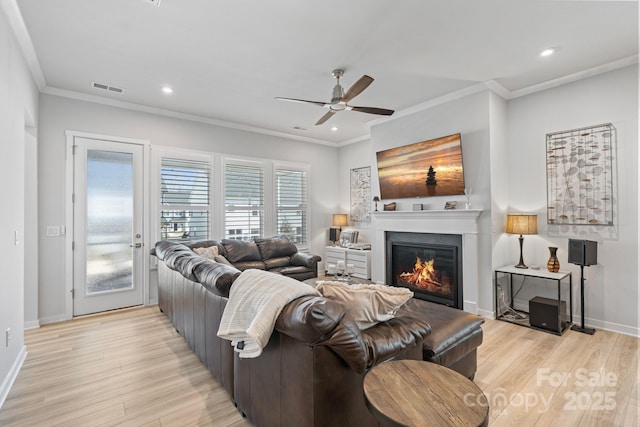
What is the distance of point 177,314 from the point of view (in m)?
3.27

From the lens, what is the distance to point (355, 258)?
591cm

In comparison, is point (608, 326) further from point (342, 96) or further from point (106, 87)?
point (106, 87)

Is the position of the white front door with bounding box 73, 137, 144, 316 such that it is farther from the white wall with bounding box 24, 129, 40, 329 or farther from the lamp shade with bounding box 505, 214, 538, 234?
the lamp shade with bounding box 505, 214, 538, 234

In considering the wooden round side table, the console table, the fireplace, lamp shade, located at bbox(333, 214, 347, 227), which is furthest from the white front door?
the console table

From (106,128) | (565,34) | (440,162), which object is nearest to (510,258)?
(440,162)

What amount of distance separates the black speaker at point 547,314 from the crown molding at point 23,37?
5565 millimetres

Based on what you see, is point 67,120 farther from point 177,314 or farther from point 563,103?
point 563,103

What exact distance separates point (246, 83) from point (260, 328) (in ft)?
10.8

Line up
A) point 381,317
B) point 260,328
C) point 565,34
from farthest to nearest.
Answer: point 565,34, point 381,317, point 260,328

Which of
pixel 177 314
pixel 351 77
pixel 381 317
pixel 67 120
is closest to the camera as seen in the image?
pixel 381 317

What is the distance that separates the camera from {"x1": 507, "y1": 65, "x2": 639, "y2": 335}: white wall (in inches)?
130

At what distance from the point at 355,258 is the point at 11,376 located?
4.69 m

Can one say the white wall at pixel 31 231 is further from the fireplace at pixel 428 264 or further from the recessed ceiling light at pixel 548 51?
the recessed ceiling light at pixel 548 51

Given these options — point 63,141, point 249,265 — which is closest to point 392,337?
point 249,265
